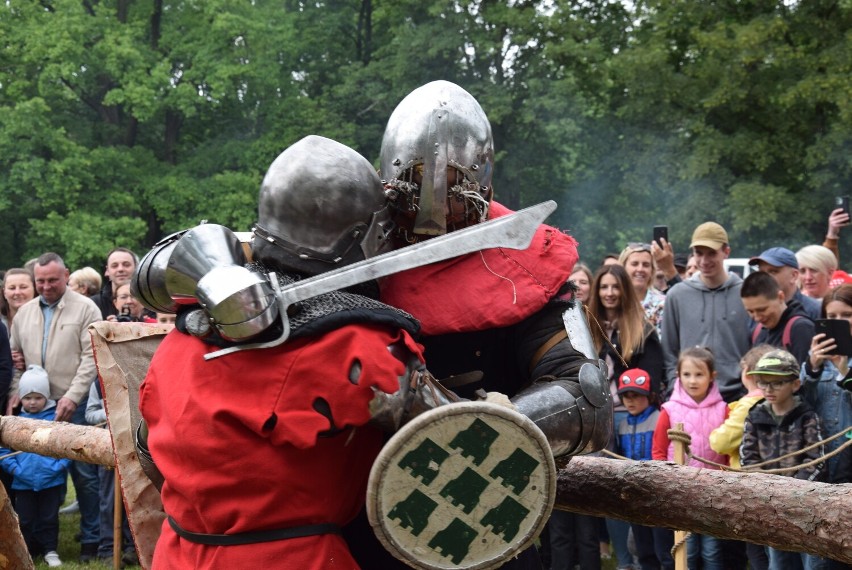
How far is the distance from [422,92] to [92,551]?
5.35 meters

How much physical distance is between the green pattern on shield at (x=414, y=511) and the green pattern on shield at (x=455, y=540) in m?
0.05

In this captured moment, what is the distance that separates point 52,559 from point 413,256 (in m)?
5.50

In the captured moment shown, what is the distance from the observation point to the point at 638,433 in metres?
5.77

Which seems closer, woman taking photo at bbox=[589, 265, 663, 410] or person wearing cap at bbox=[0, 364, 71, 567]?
woman taking photo at bbox=[589, 265, 663, 410]

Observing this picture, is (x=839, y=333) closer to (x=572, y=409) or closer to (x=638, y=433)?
(x=638, y=433)

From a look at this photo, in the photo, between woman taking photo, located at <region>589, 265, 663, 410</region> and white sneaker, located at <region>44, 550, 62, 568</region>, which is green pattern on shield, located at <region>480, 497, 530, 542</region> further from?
white sneaker, located at <region>44, 550, 62, 568</region>

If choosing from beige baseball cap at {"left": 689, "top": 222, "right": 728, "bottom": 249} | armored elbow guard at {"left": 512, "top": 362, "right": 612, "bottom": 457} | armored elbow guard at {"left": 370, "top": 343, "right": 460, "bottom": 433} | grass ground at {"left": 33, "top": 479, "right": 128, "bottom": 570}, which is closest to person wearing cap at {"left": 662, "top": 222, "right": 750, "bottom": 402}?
beige baseball cap at {"left": 689, "top": 222, "right": 728, "bottom": 249}

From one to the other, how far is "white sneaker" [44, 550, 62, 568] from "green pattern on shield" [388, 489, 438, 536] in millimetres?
5460

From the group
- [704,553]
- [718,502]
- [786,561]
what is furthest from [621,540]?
[718,502]

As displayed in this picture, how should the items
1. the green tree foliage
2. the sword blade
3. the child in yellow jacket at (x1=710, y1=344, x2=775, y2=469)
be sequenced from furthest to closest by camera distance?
the green tree foliage, the child in yellow jacket at (x1=710, y1=344, x2=775, y2=469), the sword blade

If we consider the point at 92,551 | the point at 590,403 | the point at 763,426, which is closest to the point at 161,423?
the point at 590,403

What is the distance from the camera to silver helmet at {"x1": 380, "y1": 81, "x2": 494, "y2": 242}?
2541 millimetres

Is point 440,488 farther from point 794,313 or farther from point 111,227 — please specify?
point 111,227

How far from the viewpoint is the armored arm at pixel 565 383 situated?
225cm
